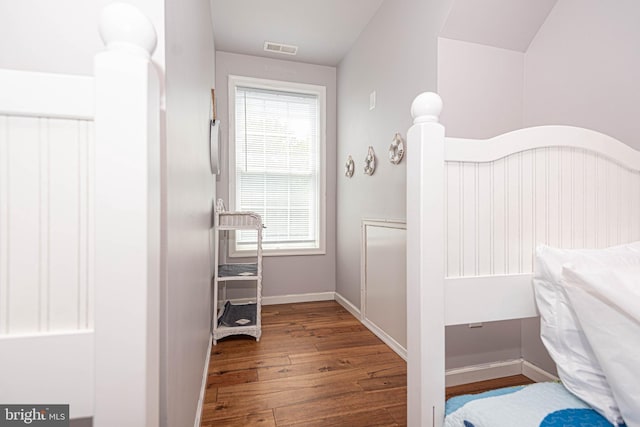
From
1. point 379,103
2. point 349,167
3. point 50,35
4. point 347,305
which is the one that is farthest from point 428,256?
point 347,305

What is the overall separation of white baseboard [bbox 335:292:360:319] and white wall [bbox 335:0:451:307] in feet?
0.16

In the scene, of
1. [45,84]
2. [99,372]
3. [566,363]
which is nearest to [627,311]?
[566,363]

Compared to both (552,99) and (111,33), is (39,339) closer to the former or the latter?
(111,33)

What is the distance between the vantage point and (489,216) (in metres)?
0.86

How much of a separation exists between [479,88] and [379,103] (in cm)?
83

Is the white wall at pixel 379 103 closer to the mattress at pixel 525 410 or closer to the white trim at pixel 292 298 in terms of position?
the white trim at pixel 292 298

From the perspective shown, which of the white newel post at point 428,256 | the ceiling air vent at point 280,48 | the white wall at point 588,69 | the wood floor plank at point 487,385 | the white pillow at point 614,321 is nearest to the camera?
the white pillow at point 614,321

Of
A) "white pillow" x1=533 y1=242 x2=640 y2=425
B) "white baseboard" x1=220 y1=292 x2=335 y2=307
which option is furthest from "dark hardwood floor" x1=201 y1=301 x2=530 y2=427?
"white pillow" x1=533 y1=242 x2=640 y2=425

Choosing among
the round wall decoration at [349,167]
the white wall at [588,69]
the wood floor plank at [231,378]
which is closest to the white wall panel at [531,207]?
the white wall at [588,69]

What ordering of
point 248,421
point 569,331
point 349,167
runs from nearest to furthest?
point 569,331
point 248,421
point 349,167

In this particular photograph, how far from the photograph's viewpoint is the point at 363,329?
8.64ft

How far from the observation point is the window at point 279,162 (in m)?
3.29

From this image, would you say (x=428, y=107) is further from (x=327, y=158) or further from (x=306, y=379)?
(x=327, y=158)

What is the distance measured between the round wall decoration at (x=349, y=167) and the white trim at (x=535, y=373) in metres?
1.99
